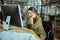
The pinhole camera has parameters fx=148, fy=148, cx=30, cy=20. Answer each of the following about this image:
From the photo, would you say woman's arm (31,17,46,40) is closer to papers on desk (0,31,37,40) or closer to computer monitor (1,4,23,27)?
computer monitor (1,4,23,27)

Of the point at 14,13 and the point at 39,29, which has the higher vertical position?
the point at 14,13

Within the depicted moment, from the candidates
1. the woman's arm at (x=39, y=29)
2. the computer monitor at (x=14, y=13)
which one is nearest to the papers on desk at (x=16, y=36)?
the computer monitor at (x=14, y=13)

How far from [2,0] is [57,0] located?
6.00ft

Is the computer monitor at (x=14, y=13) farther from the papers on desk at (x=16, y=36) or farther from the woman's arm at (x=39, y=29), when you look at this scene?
the papers on desk at (x=16, y=36)

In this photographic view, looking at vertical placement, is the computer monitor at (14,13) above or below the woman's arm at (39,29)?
above

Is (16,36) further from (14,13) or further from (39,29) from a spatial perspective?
A: (39,29)

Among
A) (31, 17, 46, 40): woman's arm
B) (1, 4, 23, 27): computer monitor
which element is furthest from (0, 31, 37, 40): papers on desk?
(31, 17, 46, 40): woman's arm

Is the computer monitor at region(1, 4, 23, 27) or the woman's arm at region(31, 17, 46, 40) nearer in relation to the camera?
the computer monitor at region(1, 4, 23, 27)

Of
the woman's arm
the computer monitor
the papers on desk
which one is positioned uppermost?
the computer monitor

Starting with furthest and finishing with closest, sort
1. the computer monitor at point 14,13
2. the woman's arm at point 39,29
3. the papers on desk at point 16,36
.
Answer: the woman's arm at point 39,29
the computer monitor at point 14,13
the papers on desk at point 16,36

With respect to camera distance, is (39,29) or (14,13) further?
(39,29)

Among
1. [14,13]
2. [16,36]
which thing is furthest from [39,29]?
[16,36]

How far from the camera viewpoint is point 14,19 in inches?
83.7

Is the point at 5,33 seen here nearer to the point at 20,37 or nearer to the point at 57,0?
the point at 20,37
